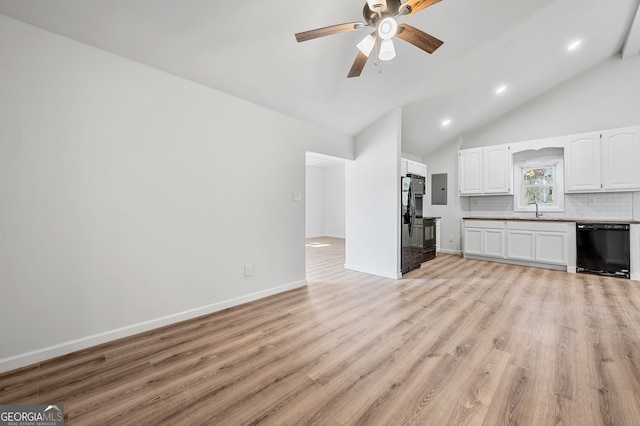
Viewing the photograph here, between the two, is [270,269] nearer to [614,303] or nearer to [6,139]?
[6,139]

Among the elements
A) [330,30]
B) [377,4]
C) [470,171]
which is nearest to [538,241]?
[470,171]

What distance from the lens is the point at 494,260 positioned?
557cm

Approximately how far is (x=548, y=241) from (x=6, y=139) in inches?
283

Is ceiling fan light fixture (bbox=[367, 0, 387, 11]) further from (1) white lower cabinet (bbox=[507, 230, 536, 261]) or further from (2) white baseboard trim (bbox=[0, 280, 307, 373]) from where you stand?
(1) white lower cabinet (bbox=[507, 230, 536, 261])

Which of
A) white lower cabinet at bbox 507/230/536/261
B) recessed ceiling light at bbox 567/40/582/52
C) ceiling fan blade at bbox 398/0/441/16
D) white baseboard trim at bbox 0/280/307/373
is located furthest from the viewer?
white lower cabinet at bbox 507/230/536/261

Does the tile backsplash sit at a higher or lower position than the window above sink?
lower

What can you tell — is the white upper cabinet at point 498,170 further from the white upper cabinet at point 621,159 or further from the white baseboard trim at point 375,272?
the white baseboard trim at point 375,272

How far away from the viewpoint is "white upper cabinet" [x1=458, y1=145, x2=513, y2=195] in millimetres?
5551

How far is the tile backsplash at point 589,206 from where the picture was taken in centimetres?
468

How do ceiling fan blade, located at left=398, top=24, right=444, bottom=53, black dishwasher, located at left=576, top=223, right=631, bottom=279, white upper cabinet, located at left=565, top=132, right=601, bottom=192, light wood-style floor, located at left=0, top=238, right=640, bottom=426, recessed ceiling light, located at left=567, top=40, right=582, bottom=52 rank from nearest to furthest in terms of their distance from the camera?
1. light wood-style floor, located at left=0, top=238, right=640, bottom=426
2. ceiling fan blade, located at left=398, top=24, right=444, bottom=53
3. recessed ceiling light, located at left=567, top=40, right=582, bottom=52
4. black dishwasher, located at left=576, top=223, right=631, bottom=279
5. white upper cabinet, located at left=565, top=132, right=601, bottom=192

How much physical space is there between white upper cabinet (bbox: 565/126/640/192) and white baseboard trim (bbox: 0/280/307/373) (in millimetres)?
5920

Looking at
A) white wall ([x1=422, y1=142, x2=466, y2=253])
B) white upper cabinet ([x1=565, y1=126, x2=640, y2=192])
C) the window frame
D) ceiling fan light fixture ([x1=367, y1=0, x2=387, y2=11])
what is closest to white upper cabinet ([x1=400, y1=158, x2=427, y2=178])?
white wall ([x1=422, y1=142, x2=466, y2=253])

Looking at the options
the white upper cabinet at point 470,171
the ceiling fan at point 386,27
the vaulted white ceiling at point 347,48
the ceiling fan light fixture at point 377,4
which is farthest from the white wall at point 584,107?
the ceiling fan light fixture at point 377,4

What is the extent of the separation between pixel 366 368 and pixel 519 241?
4.87 meters
